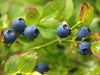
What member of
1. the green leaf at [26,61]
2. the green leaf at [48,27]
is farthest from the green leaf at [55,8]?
the green leaf at [26,61]

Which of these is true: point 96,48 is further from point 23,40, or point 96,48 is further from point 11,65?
point 11,65

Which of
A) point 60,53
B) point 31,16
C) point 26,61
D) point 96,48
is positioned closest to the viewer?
point 96,48

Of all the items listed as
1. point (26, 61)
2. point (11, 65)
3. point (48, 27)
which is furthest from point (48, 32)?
point (11, 65)

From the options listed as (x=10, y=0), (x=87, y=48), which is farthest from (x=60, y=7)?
(x=10, y=0)

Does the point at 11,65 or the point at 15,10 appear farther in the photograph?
the point at 15,10

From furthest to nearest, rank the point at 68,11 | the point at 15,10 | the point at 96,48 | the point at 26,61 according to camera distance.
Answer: the point at 15,10 → the point at 68,11 → the point at 26,61 → the point at 96,48

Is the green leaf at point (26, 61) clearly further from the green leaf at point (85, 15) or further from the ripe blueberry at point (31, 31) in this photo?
the green leaf at point (85, 15)

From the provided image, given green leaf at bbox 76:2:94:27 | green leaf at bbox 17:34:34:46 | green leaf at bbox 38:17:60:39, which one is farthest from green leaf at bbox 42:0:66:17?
green leaf at bbox 17:34:34:46

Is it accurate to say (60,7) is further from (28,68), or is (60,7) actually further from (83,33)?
(28,68)
